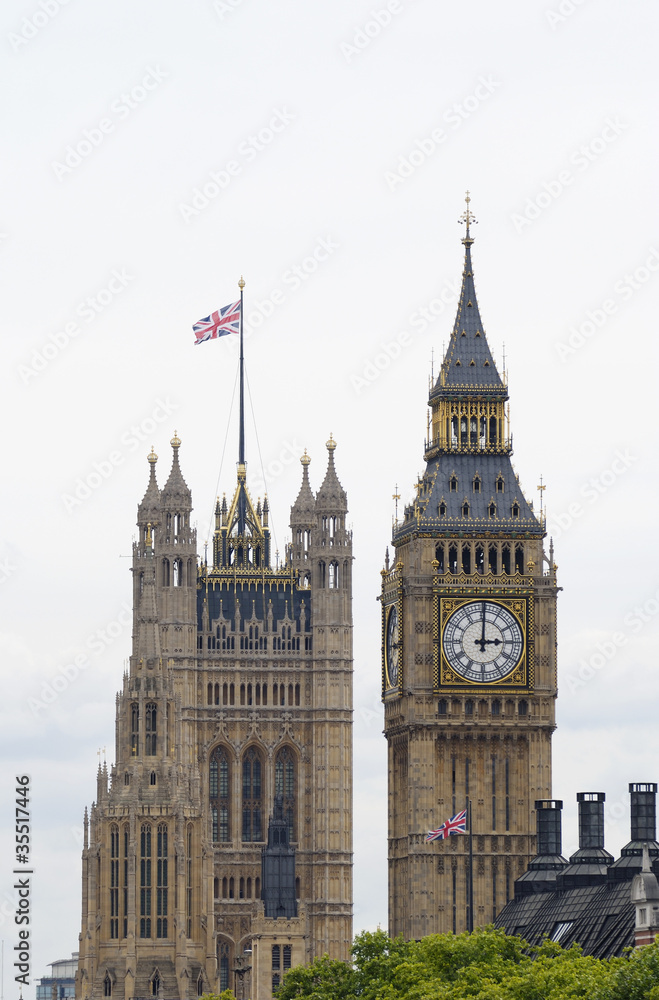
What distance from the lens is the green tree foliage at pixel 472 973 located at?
11756 centimetres

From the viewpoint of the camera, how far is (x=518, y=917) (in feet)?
571

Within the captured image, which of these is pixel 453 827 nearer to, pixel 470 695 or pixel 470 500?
pixel 470 695

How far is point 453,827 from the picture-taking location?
171 m

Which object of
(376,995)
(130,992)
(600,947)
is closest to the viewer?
(376,995)

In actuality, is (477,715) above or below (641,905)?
above

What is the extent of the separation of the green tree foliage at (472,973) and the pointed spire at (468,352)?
116ft

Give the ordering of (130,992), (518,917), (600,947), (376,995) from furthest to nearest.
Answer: (130,992) < (518,917) < (600,947) < (376,995)

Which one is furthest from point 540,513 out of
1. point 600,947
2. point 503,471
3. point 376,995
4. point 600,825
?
point 376,995

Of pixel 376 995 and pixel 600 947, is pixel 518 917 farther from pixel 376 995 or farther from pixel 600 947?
pixel 376 995

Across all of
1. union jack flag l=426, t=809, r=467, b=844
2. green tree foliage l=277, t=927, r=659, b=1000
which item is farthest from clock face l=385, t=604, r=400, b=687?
green tree foliage l=277, t=927, r=659, b=1000

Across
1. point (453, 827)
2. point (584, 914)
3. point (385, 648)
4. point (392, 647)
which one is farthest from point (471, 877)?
point (385, 648)

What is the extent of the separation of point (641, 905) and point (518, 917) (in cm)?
2927

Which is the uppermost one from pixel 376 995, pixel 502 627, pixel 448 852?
pixel 502 627

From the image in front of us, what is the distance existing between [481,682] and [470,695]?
0.91 m
